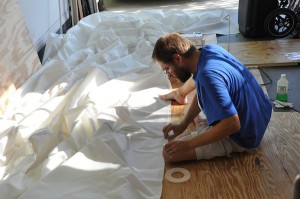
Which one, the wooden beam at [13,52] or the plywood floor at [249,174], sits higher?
the wooden beam at [13,52]

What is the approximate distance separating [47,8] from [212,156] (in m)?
3.45

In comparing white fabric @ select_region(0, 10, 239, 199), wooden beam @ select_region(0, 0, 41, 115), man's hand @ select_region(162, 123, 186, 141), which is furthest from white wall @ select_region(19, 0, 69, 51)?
man's hand @ select_region(162, 123, 186, 141)

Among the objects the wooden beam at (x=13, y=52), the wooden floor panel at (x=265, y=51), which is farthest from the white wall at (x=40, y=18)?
the wooden floor panel at (x=265, y=51)

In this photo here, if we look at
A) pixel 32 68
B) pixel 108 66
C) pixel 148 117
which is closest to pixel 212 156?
pixel 148 117

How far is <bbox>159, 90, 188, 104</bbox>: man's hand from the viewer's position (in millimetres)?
3053

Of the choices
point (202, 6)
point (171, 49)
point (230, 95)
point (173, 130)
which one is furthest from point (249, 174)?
point (202, 6)

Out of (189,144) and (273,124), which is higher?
(189,144)

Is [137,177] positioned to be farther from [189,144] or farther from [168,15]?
[168,15]

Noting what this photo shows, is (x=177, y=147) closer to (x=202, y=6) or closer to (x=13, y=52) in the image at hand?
(x=13, y=52)

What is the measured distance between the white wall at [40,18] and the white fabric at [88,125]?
26 centimetres

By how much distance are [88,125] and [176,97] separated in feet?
2.71

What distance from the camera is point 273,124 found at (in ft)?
8.81

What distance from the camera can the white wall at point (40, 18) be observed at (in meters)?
4.25

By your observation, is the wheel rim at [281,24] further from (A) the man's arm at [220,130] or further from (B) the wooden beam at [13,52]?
(A) the man's arm at [220,130]
